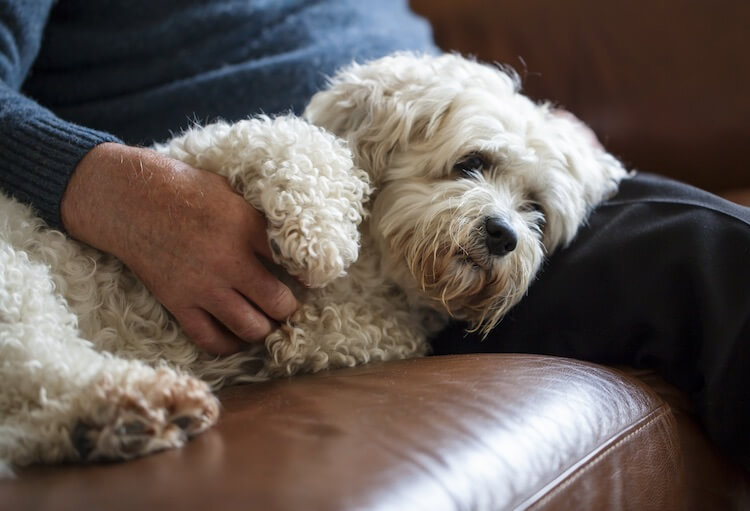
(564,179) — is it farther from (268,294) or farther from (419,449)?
(419,449)

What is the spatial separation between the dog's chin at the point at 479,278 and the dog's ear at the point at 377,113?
0.77 feet

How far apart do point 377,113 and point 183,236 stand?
0.47 m

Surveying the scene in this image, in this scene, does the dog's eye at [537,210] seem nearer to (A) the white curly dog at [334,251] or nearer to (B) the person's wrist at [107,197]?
(A) the white curly dog at [334,251]

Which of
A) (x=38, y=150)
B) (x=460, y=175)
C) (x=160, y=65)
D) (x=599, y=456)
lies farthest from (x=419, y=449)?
(x=160, y=65)

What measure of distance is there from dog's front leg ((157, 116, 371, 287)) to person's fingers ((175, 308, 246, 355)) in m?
0.18

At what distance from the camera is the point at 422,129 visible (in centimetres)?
151

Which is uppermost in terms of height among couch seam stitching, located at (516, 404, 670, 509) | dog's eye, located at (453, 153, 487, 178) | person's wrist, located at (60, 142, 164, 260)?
dog's eye, located at (453, 153, 487, 178)

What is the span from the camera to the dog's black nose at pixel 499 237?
1.38 m

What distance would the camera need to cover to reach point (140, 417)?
Answer: 0.98 metres

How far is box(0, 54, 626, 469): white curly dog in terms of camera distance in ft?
3.42

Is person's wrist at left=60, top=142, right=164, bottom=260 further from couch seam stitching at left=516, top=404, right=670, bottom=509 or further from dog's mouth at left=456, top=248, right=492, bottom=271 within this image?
couch seam stitching at left=516, top=404, right=670, bottom=509

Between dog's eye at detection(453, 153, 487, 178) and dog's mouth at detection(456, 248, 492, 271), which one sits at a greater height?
dog's eye at detection(453, 153, 487, 178)

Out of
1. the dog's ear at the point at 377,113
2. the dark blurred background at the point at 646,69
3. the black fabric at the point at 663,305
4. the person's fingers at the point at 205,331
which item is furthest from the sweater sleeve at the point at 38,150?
the dark blurred background at the point at 646,69

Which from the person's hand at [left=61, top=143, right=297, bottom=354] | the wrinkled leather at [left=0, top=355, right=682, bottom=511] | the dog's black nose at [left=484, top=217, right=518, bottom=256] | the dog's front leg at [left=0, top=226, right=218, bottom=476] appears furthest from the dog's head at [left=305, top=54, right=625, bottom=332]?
the dog's front leg at [left=0, top=226, right=218, bottom=476]
